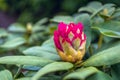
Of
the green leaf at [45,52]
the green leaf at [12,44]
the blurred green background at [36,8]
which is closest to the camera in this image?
the green leaf at [45,52]

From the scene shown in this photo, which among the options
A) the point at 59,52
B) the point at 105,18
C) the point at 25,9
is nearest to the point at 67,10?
the point at 25,9

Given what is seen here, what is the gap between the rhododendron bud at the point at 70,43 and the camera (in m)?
1.07

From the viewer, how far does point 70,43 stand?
1071 mm

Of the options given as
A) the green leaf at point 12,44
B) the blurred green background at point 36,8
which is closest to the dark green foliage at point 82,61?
the green leaf at point 12,44

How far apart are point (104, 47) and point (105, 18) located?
189mm

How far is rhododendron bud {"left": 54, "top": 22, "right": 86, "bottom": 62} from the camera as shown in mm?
1070

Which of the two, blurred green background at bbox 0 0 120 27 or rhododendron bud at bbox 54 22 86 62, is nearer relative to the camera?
rhododendron bud at bbox 54 22 86 62

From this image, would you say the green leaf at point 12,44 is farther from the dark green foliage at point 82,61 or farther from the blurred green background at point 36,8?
the blurred green background at point 36,8

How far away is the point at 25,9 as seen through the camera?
16.9 ft

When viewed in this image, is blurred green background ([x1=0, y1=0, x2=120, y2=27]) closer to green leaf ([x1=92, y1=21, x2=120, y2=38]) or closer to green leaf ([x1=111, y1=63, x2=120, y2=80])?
green leaf ([x1=92, y1=21, x2=120, y2=38])

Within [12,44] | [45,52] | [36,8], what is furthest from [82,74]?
[36,8]

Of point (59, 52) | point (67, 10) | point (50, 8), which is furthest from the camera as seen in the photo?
point (50, 8)

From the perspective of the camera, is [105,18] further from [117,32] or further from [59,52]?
[59,52]

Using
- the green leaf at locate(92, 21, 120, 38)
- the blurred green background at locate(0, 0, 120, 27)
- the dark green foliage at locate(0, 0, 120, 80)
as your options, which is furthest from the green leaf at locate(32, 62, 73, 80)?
the blurred green background at locate(0, 0, 120, 27)
